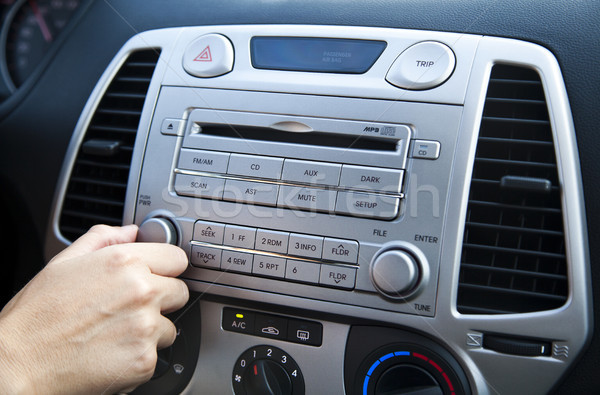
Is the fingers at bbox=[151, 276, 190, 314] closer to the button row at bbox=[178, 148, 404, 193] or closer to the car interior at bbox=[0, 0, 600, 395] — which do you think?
the car interior at bbox=[0, 0, 600, 395]

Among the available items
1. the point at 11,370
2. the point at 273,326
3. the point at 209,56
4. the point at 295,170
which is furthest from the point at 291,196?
the point at 11,370

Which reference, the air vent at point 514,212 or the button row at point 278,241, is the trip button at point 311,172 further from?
the air vent at point 514,212

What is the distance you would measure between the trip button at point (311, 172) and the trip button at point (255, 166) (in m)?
0.02

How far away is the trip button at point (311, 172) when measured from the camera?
3.10ft

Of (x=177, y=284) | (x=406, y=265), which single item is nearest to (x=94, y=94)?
(x=177, y=284)

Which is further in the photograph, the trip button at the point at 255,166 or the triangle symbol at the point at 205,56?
the triangle symbol at the point at 205,56

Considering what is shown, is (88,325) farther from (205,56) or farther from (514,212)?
(514,212)

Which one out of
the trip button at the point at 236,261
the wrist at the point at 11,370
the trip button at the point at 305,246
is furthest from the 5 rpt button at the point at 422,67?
the wrist at the point at 11,370

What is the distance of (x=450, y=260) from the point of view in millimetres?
884

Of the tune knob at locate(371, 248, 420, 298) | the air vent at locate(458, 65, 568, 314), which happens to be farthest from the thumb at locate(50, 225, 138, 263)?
the air vent at locate(458, 65, 568, 314)

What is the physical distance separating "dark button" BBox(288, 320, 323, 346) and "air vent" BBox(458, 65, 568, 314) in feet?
0.86

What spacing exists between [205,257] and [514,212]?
569mm

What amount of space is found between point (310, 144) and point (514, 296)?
45cm

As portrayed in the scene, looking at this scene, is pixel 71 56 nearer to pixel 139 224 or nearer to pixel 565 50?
pixel 139 224
